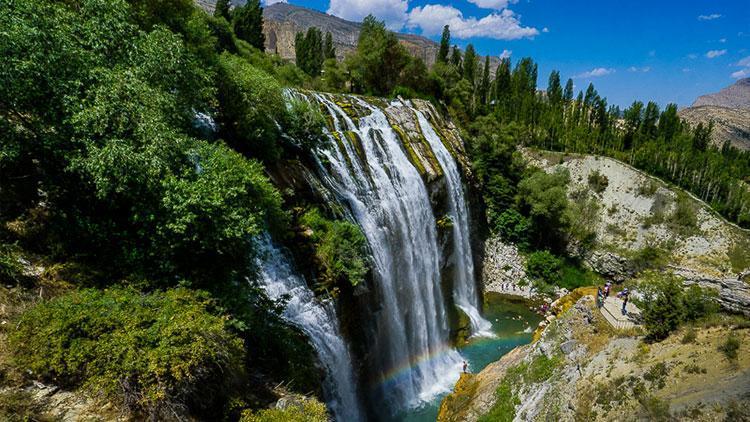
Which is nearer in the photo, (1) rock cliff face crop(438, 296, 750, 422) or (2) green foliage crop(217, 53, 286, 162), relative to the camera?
(1) rock cliff face crop(438, 296, 750, 422)

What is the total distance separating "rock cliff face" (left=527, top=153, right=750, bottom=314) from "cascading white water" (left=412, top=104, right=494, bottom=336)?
595 inches

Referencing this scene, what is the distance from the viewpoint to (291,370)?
1016 centimetres

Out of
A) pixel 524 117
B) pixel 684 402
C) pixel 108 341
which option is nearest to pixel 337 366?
pixel 108 341

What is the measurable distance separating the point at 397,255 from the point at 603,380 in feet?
34.5

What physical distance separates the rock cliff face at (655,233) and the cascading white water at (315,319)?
3038 centimetres

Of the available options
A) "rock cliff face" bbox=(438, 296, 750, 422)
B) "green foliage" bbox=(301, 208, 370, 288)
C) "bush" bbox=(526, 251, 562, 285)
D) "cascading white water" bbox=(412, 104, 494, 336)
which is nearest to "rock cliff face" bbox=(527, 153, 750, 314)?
"bush" bbox=(526, 251, 562, 285)

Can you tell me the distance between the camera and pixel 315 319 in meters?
12.8

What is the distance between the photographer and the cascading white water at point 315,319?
39.5 feet

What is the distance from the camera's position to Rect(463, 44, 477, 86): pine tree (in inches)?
2338

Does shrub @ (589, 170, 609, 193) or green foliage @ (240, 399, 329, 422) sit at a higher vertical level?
shrub @ (589, 170, 609, 193)

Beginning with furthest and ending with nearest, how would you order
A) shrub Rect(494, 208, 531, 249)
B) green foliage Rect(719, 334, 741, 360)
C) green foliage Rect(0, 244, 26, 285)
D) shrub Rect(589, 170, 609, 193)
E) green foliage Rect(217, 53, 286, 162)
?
1. shrub Rect(589, 170, 609, 193)
2. shrub Rect(494, 208, 531, 249)
3. green foliage Rect(217, 53, 286, 162)
4. green foliage Rect(719, 334, 741, 360)
5. green foliage Rect(0, 244, 26, 285)

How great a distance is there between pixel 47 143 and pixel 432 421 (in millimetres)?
18187

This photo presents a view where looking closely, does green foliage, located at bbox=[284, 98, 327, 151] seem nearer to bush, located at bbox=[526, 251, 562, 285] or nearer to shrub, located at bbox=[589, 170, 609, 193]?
bush, located at bbox=[526, 251, 562, 285]

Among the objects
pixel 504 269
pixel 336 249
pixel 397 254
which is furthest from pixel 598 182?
pixel 336 249
